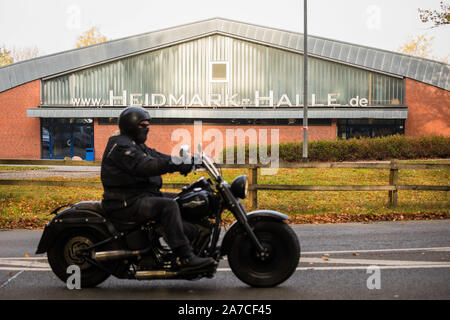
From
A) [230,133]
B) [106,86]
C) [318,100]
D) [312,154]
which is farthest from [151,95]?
[312,154]

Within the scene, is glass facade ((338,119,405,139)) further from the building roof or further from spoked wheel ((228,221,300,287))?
spoked wheel ((228,221,300,287))

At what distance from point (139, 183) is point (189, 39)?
28.5 meters

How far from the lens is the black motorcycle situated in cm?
457

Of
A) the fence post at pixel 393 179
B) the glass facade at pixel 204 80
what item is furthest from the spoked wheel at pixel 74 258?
the glass facade at pixel 204 80

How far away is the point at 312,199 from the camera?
13164 millimetres

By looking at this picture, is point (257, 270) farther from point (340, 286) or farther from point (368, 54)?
point (368, 54)

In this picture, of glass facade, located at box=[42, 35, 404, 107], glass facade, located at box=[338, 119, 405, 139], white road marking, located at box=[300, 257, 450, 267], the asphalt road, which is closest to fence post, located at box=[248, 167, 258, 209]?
the asphalt road

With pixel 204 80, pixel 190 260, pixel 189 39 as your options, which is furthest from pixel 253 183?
pixel 189 39

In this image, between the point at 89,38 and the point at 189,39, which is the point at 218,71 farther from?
the point at 89,38

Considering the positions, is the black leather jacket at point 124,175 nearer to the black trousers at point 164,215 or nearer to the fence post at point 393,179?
the black trousers at point 164,215

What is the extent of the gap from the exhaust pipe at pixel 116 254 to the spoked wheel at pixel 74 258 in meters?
0.24

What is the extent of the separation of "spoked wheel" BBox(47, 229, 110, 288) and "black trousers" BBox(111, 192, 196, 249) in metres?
0.55

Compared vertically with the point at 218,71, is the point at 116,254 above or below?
below
